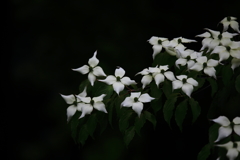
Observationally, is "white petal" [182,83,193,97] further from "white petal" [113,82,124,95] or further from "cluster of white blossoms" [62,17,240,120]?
"white petal" [113,82,124,95]

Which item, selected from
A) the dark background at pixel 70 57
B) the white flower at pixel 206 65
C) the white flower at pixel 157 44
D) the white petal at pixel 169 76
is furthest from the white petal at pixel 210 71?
the dark background at pixel 70 57

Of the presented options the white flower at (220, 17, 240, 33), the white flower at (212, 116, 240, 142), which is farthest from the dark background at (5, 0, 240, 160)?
the white flower at (212, 116, 240, 142)

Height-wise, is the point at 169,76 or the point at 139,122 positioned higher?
the point at 169,76

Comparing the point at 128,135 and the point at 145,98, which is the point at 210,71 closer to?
the point at 145,98

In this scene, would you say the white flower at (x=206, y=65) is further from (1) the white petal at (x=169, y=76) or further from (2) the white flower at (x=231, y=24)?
(2) the white flower at (x=231, y=24)

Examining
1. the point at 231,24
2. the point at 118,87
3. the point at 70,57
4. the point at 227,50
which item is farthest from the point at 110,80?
the point at 70,57

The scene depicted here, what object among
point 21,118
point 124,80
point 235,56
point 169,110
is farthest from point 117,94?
point 21,118
